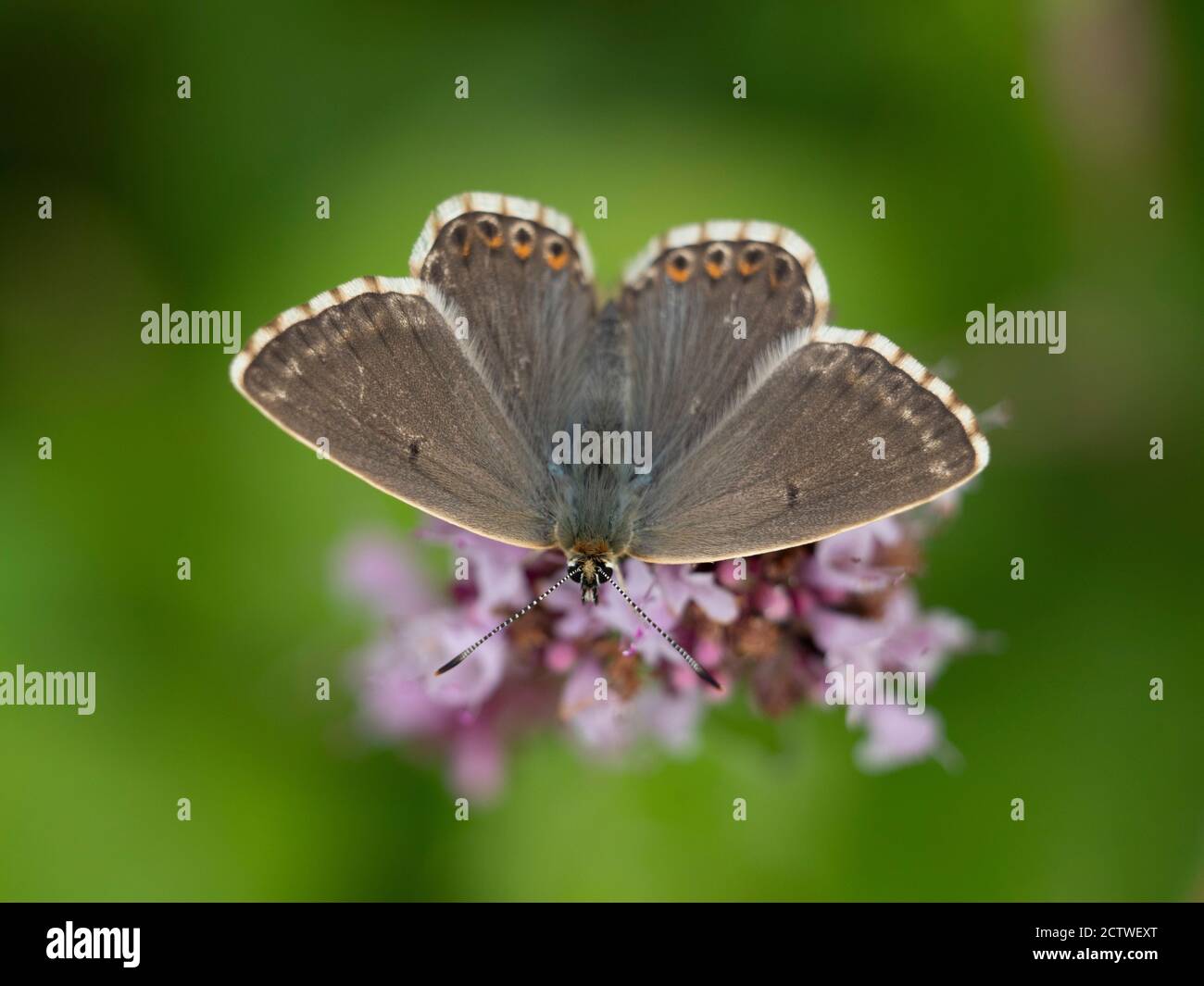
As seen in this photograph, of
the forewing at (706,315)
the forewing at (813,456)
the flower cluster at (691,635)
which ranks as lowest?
the flower cluster at (691,635)

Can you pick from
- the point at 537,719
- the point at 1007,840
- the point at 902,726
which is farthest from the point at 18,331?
the point at 1007,840

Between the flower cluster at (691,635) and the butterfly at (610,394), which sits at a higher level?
the butterfly at (610,394)

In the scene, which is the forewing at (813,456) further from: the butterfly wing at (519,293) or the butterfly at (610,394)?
the butterfly wing at (519,293)

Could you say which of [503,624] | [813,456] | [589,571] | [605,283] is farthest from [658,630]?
[605,283]

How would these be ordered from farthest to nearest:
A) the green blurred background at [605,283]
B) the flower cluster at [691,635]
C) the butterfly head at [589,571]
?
1. the green blurred background at [605,283]
2. the flower cluster at [691,635]
3. the butterfly head at [589,571]

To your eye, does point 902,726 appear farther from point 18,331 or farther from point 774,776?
point 18,331

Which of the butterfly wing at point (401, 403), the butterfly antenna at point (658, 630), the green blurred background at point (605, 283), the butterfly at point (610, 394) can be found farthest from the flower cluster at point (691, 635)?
the green blurred background at point (605, 283)

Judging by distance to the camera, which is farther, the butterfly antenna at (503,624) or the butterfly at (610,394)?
the butterfly antenna at (503,624)

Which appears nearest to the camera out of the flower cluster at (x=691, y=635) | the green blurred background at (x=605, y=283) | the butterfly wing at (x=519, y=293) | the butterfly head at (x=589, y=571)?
the butterfly head at (x=589, y=571)
